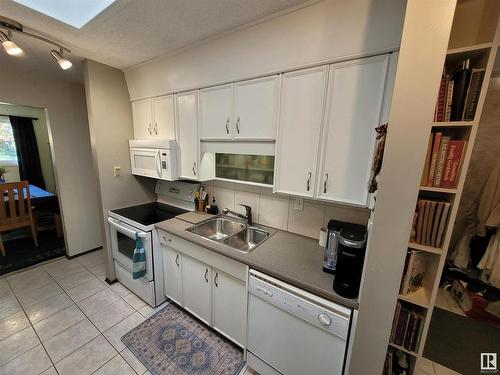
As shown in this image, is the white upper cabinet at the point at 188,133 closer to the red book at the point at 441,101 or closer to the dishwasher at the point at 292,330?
the dishwasher at the point at 292,330

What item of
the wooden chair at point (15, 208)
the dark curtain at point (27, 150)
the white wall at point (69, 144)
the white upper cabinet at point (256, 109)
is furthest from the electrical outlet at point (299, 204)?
the dark curtain at point (27, 150)

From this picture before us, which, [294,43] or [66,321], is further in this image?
[66,321]

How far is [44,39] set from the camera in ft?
5.02

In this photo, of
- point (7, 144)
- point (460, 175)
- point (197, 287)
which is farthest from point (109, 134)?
point (7, 144)

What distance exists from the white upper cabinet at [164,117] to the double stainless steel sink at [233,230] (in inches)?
39.2

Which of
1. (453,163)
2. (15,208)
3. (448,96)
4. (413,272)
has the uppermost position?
(448,96)

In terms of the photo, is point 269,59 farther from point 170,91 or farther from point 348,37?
point 170,91

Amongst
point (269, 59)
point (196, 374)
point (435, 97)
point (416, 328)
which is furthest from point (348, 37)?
point (196, 374)

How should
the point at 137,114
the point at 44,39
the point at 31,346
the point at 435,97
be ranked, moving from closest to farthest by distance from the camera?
the point at 435,97
the point at 44,39
the point at 31,346
the point at 137,114

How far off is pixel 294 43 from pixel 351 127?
0.65 m

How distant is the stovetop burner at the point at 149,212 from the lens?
2.10m

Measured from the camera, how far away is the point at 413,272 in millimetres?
977

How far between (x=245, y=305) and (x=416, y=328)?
0.98 metres

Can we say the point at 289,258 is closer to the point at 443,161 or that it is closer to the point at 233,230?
the point at 233,230
